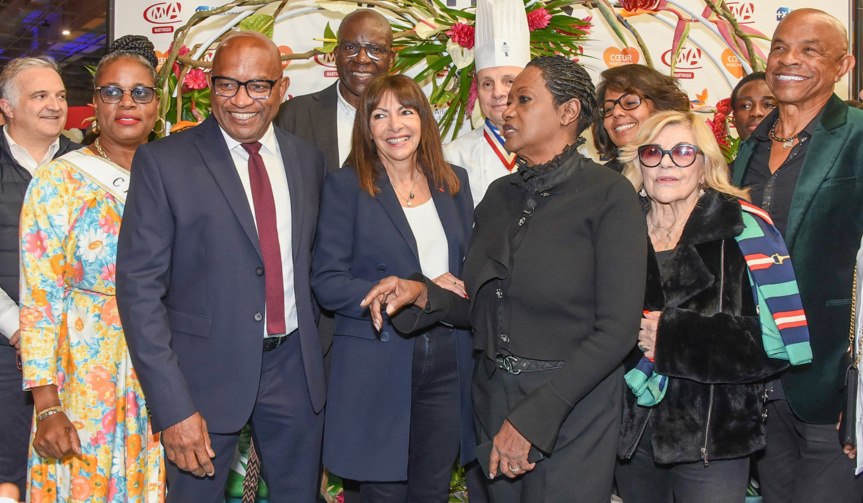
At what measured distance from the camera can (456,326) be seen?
243cm

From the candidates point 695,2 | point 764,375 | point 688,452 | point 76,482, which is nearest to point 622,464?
point 688,452

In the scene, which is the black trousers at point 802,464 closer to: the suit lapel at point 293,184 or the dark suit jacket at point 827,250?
the dark suit jacket at point 827,250

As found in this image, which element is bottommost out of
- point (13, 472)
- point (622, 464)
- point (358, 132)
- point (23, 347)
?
point (13, 472)

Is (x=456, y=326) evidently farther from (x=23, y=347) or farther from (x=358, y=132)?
(x=23, y=347)

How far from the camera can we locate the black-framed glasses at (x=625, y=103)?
291cm

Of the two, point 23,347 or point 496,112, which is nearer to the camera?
point 23,347

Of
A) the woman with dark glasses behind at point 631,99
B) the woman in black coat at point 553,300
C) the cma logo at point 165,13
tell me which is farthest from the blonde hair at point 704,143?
the cma logo at point 165,13

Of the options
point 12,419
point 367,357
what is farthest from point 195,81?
point 367,357

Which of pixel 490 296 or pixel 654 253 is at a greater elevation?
pixel 654 253

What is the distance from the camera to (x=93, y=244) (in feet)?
7.67

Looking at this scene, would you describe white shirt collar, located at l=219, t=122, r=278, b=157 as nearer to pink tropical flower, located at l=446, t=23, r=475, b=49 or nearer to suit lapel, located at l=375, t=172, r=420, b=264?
suit lapel, located at l=375, t=172, r=420, b=264

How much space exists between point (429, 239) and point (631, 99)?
1.08 m

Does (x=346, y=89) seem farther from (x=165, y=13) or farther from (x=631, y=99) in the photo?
(x=165, y=13)

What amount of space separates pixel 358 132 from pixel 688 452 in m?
1.48
